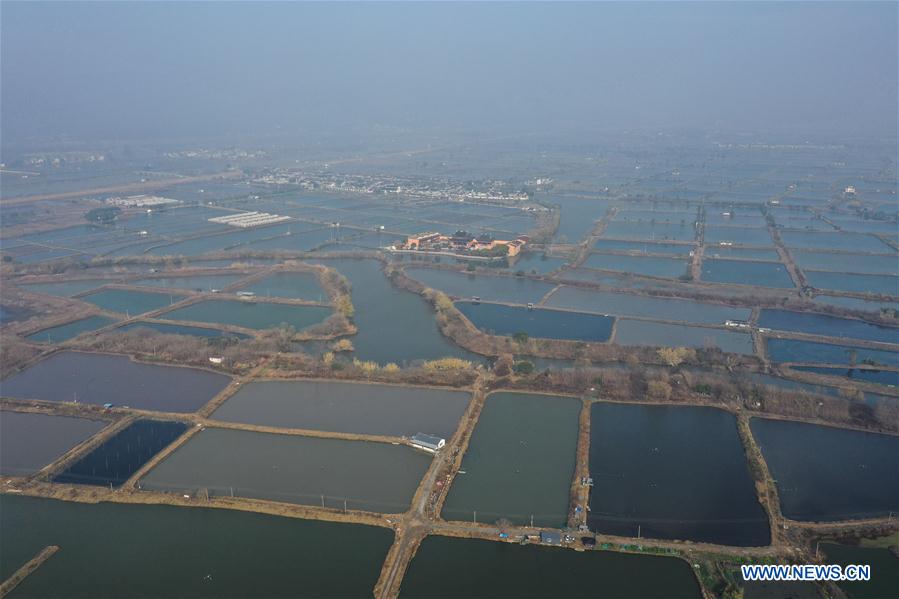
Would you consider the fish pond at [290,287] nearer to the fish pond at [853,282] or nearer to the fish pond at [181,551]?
the fish pond at [181,551]

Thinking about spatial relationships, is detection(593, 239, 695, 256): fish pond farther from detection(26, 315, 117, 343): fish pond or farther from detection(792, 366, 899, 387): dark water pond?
detection(26, 315, 117, 343): fish pond

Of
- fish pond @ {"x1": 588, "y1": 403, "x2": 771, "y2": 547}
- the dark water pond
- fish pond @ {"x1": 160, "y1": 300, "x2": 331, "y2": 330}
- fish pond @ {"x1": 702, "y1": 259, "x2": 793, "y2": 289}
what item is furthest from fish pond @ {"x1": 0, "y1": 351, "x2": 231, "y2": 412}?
fish pond @ {"x1": 702, "y1": 259, "x2": 793, "y2": 289}

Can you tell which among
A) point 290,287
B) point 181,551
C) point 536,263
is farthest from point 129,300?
point 536,263

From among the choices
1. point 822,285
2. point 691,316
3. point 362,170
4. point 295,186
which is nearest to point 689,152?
point 362,170

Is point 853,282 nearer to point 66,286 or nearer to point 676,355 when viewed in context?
point 676,355

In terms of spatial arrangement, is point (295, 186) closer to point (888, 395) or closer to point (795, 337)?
point (795, 337)

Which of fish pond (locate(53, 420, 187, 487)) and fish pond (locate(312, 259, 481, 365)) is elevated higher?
fish pond (locate(312, 259, 481, 365))

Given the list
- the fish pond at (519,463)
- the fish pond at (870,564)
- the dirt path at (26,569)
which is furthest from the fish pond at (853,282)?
the dirt path at (26,569)
